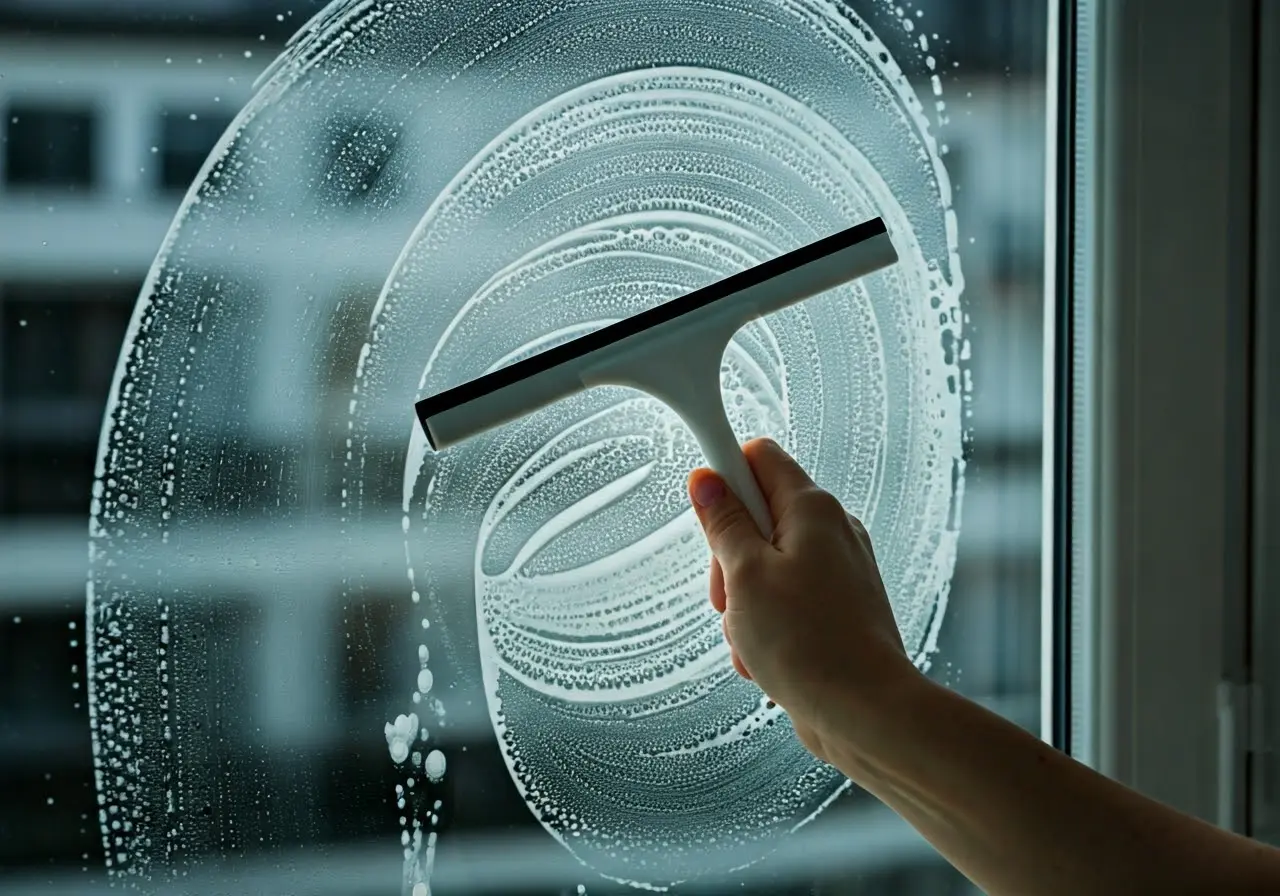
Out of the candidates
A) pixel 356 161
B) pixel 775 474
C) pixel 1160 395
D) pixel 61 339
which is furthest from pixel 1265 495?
pixel 61 339

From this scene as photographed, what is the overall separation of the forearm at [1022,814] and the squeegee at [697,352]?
5.0 inches

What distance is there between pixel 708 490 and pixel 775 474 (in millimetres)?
38

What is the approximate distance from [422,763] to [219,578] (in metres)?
0.15

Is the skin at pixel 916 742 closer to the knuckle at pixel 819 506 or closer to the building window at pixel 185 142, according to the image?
the knuckle at pixel 819 506

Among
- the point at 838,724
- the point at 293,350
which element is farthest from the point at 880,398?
the point at 293,350

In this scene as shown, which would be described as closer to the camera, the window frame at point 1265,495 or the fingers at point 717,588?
the fingers at point 717,588

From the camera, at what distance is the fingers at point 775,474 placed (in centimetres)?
53

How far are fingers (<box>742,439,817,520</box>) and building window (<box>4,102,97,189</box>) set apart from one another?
0.35m

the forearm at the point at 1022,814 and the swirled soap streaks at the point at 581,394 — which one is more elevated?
the swirled soap streaks at the point at 581,394

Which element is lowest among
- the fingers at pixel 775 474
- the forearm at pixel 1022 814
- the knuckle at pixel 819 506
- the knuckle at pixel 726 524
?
the forearm at pixel 1022 814

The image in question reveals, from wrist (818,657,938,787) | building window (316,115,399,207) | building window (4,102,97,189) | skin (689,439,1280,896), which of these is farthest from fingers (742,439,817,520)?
building window (4,102,97,189)

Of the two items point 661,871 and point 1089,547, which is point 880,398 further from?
point 661,871

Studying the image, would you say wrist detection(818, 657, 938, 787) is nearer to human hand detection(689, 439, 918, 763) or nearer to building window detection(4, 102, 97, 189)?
human hand detection(689, 439, 918, 763)

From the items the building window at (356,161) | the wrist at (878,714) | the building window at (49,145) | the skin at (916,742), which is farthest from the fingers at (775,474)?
the building window at (49,145)
